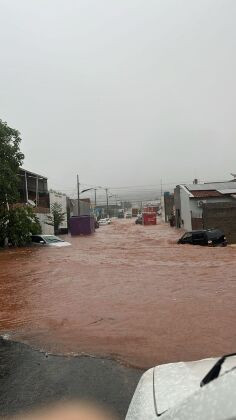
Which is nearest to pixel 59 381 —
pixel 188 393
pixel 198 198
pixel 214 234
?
pixel 188 393

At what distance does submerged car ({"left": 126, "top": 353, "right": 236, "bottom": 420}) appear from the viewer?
208cm

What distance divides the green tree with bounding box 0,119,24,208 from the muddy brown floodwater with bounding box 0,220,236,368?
336 inches

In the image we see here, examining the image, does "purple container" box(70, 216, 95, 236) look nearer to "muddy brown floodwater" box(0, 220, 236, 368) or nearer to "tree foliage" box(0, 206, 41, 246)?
"tree foliage" box(0, 206, 41, 246)

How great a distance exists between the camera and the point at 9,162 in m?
28.2

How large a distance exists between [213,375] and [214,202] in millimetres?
36739

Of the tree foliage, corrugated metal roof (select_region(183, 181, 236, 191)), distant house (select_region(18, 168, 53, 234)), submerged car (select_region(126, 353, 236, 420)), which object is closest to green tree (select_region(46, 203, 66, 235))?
distant house (select_region(18, 168, 53, 234))

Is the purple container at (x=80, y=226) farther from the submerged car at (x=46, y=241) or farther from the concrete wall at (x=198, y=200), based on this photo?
the submerged car at (x=46, y=241)

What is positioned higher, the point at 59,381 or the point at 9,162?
the point at 9,162

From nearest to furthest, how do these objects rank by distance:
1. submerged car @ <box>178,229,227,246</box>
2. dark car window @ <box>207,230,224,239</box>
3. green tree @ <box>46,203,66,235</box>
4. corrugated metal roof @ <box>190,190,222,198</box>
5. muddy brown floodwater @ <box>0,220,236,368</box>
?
muddy brown floodwater @ <box>0,220,236,368</box>, submerged car @ <box>178,229,227,246</box>, dark car window @ <box>207,230,224,239</box>, corrugated metal roof @ <box>190,190,222,198</box>, green tree @ <box>46,203,66,235</box>

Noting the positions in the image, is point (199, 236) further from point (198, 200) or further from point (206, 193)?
point (206, 193)

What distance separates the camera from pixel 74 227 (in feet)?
163

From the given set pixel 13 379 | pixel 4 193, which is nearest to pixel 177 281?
pixel 13 379

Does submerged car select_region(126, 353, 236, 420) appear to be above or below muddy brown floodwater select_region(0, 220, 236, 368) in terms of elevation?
above

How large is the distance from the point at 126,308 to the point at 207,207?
86.0 feet
